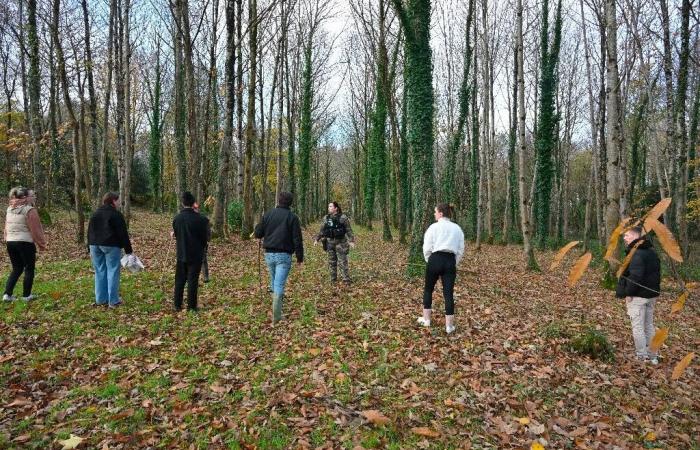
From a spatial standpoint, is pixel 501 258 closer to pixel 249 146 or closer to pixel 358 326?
pixel 249 146

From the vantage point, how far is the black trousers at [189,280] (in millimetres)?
7516

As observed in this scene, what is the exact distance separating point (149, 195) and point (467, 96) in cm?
3118

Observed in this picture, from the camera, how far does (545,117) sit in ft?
69.4

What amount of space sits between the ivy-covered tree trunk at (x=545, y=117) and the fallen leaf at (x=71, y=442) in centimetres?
2203

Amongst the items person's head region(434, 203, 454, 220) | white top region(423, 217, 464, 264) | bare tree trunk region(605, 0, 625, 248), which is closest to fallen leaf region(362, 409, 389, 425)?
white top region(423, 217, 464, 264)

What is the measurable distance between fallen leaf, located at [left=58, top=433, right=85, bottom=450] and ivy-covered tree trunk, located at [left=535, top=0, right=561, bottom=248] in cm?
2203

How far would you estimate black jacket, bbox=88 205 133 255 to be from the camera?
296 inches

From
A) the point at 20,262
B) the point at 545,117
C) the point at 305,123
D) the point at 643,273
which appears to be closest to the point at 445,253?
the point at 643,273

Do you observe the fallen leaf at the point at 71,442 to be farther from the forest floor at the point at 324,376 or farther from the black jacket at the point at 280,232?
the black jacket at the point at 280,232

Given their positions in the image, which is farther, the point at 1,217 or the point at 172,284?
the point at 1,217

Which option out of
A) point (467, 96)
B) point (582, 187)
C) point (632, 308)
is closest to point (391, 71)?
point (467, 96)

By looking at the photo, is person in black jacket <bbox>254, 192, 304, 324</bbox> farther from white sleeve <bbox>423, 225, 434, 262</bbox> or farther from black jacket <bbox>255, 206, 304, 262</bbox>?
white sleeve <bbox>423, 225, 434, 262</bbox>

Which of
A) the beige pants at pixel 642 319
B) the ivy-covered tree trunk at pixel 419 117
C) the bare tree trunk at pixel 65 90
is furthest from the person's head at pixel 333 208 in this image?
the bare tree trunk at pixel 65 90

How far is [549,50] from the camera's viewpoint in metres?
20.4
